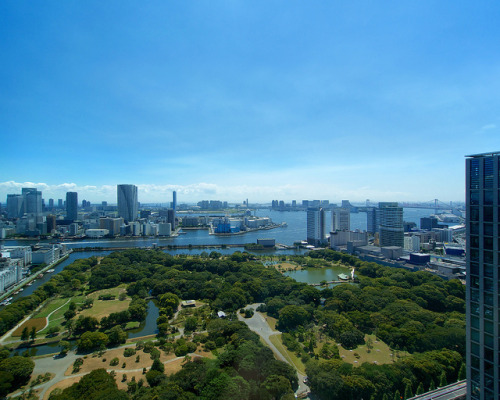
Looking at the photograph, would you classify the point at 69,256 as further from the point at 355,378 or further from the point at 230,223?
the point at 355,378

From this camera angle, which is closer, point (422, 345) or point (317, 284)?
point (422, 345)

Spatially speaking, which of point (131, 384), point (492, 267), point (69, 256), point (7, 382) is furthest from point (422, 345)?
point (69, 256)

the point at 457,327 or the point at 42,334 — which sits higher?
the point at 457,327

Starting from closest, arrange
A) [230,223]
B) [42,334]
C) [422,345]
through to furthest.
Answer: [422,345]
[42,334]
[230,223]

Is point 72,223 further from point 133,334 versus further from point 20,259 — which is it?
point 133,334

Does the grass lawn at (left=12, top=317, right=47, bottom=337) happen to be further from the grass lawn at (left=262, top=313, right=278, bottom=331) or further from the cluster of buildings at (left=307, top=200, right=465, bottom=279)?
the cluster of buildings at (left=307, top=200, right=465, bottom=279)

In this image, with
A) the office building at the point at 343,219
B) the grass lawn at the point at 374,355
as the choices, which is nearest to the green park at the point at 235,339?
the grass lawn at the point at 374,355

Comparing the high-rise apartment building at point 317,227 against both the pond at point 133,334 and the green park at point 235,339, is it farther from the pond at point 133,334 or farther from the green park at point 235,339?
the pond at point 133,334

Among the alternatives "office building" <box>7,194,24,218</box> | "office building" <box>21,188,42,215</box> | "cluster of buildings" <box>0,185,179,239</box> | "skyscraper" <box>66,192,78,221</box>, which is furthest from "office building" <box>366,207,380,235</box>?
"office building" <box>7,194,24,218</box>
